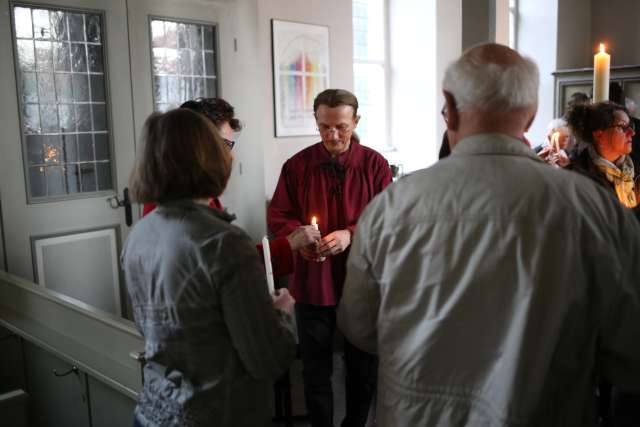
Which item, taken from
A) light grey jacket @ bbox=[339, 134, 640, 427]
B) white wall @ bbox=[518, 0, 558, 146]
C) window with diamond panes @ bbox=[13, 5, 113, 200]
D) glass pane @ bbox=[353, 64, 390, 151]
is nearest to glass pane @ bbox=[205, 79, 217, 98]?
window with diamond panes @ bbox=[13, 5, 113, 200]

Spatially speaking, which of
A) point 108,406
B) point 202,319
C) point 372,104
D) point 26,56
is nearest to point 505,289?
point 202,319

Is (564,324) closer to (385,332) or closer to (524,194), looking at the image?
(524,194)

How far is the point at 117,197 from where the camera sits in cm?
347

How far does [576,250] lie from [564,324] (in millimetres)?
137

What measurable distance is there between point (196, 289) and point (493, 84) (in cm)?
70

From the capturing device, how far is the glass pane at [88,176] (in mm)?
3354

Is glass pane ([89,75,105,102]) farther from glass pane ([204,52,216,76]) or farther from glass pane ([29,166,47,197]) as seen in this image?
glass pane ([204,52,216,76])

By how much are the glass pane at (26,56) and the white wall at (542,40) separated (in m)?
5.88

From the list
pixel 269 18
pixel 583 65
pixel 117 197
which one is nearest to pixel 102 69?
pixel 117 197

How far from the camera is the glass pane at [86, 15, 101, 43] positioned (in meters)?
3.31

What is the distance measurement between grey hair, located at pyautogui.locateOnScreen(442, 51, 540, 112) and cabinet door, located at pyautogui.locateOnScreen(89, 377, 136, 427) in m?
1.37

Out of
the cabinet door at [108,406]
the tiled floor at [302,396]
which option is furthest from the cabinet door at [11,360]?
the tiled floor at [302,396]

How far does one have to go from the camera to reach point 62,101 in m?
3.24

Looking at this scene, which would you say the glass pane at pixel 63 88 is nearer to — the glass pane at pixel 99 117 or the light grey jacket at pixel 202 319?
the glass pane at pixel 99 117
